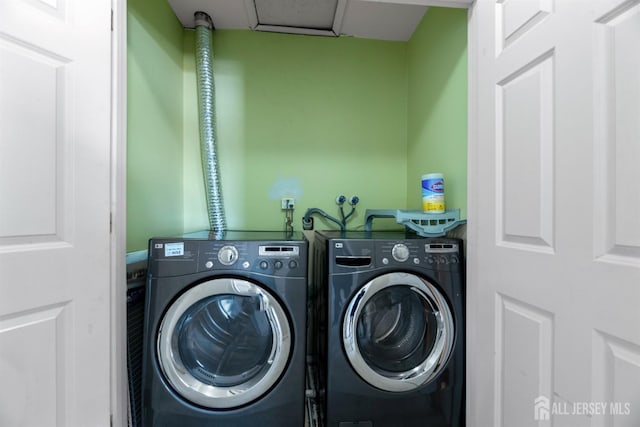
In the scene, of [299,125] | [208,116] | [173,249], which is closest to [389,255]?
[173,249]

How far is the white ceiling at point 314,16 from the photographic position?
168 centimetres

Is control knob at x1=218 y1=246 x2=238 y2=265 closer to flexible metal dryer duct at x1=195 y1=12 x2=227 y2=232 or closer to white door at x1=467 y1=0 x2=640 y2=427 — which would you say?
flexible metal dryer duct at x1=195 y1=12 x2=227 y2=232

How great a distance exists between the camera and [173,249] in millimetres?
1136

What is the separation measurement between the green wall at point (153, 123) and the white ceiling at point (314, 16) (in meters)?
0.28

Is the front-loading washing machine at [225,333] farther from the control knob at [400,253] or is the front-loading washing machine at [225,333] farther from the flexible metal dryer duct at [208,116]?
the flexible metal dryer duct at [208,116]

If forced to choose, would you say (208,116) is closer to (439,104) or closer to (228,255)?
(228,255)

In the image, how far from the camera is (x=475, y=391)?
3.61 ft

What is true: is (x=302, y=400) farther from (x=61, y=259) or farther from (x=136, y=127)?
(x=136, y=127)

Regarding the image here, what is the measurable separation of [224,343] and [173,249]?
469 millimetres

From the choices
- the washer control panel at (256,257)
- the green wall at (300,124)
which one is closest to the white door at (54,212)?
the washer control panel at (256,257)

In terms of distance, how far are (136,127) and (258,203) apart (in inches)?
33.1

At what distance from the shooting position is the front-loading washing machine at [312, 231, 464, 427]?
1159 millimetres

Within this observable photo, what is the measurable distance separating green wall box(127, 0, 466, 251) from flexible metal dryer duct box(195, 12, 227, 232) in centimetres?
15

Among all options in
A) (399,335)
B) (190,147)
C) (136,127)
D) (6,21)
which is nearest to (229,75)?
(190,147)
